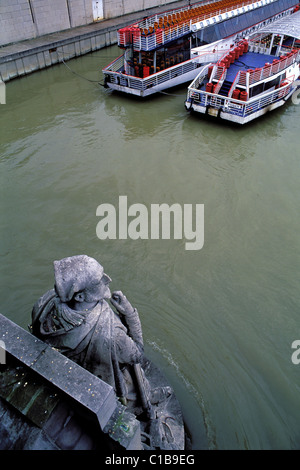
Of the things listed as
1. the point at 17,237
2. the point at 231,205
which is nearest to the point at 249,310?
the point at 231,205

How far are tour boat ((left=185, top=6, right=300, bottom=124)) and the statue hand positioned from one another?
10.1 metres

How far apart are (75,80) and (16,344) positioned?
15616 mm

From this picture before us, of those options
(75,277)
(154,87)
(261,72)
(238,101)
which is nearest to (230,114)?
(238,101)

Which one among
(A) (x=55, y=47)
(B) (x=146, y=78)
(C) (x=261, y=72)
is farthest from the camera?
(A) (x=55, y=47)

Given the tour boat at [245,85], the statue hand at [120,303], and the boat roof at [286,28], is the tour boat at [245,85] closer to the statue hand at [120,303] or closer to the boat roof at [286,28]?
the boat roof at [286,28]

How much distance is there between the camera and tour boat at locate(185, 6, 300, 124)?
1171 cm

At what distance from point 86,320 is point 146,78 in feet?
41.2

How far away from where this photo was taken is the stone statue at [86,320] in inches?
101

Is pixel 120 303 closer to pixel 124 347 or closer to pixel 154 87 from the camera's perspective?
pixel 124 347

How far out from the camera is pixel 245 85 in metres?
11.7

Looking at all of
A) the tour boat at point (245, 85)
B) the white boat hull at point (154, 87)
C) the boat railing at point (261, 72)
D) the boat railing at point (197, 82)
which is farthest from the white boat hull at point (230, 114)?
the white boat hull at point (154, 87)

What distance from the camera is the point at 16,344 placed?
2.65 m

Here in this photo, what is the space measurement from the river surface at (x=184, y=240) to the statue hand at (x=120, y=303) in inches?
93.4
